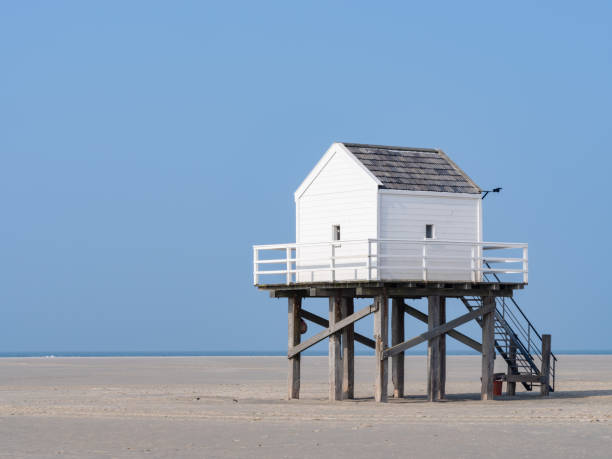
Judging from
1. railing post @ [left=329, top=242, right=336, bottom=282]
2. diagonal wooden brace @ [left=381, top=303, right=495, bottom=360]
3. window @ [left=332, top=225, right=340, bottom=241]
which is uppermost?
window @ [left=332, top=225, right=340, bottom=241]

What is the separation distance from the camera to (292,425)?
2334 centimetres

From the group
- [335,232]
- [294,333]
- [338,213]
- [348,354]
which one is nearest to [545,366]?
[348,354]

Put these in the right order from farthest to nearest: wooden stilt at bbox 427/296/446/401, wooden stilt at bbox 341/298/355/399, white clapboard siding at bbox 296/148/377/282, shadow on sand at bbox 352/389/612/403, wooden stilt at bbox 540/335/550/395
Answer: wooden stilt at bbox 540/335/550/395
shadow on sand at bbox 352/389/612/403
wooden stilt at bbox 341/298/355/399
wooden stilt at bbox 427/296/446/401
white clapboard siding at bbox 296/148/377/282

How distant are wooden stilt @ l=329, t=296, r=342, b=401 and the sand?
718mm

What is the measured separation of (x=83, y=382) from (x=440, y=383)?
18.6 meters

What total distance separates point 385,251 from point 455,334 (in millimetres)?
4142

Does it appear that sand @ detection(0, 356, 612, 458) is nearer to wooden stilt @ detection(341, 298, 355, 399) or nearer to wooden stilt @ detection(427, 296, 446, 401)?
wooden stilt @ detection(427, 296, 446, 401)

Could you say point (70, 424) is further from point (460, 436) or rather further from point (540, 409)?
point (540, 409)

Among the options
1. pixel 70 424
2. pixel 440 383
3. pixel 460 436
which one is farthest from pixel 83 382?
pixel 460 436

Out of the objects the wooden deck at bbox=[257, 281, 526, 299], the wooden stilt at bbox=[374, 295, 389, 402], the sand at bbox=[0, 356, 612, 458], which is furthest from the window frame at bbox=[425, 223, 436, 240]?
the sand at bbox=[0, 356, 612, 458]

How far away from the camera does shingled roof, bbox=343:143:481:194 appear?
30469 mm

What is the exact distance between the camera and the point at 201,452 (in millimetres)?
19109

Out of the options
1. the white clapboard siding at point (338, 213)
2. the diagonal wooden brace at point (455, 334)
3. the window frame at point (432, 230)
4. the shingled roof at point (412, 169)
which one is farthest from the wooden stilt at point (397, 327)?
the shingled roof at point (412, 169)

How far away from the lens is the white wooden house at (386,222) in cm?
2984
